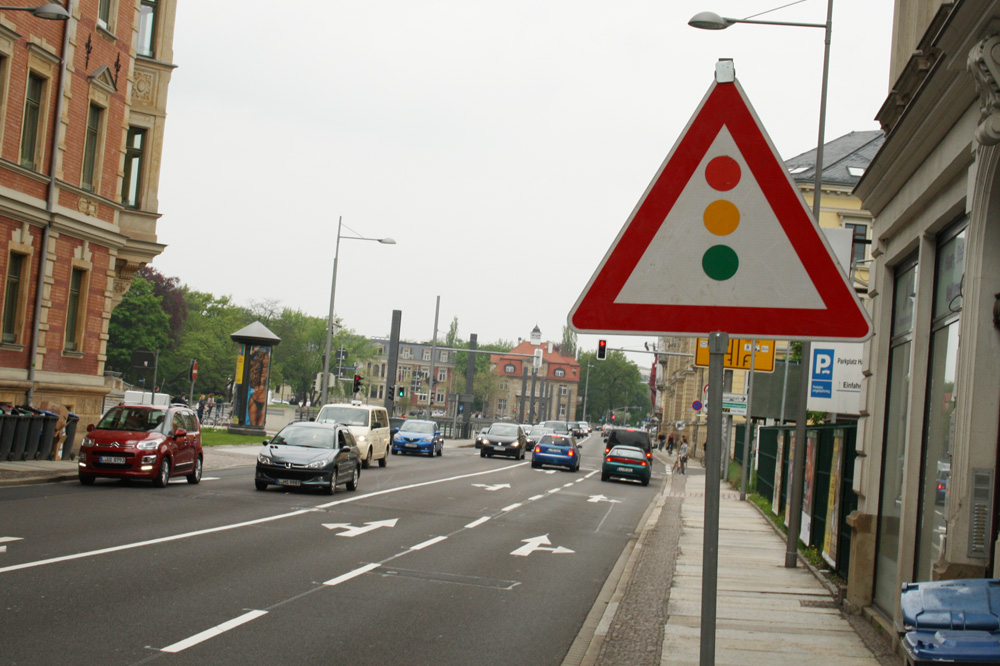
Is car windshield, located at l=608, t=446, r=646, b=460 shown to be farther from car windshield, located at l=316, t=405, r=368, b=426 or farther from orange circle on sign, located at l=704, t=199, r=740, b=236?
orange circle on sign, located at l=704, t=199, r=740, b=236

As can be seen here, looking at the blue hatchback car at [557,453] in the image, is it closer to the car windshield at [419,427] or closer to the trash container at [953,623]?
the car windshield at [419,427]

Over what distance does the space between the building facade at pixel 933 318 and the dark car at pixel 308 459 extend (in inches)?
522

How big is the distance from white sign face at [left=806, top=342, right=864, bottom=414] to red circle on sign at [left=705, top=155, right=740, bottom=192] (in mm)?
14449

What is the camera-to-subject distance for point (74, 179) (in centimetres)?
2675

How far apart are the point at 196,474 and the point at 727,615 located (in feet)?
49.4

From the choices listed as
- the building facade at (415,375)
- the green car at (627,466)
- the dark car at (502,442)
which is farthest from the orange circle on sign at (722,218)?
the building facade at (415,375)

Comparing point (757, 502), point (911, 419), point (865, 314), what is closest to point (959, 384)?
point (911, 419)

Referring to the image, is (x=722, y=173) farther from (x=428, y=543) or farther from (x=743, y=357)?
(x=743, y=357)

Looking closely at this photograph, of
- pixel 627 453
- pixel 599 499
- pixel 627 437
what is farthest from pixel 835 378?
pixel 627 437

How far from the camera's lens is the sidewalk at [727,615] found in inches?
336

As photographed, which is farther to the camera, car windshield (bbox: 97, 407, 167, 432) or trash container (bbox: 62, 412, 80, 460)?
trash container (bbox: 62, 412, 80, 460)

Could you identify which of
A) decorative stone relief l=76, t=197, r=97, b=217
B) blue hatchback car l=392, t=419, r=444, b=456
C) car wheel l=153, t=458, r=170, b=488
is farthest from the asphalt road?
blue hatchback car l=392, t=419, r=444, b=456

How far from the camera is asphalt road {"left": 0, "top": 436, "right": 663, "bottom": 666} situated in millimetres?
8086

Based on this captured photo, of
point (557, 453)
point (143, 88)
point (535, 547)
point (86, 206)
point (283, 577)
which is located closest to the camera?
point (283, 577)
